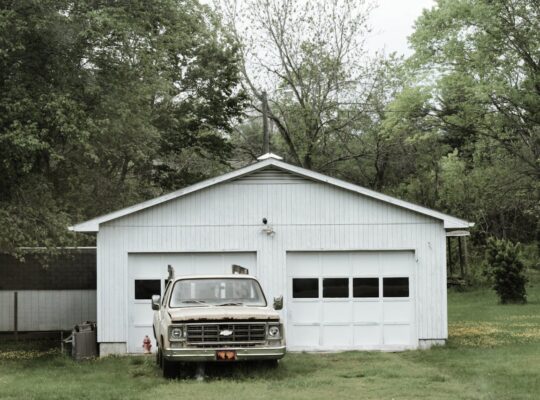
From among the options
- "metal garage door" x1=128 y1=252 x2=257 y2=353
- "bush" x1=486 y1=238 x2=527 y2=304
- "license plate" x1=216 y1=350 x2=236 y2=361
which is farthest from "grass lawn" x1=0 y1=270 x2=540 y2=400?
"bush" x1=486 y1=238 x2=527 y2=304

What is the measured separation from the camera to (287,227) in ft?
68.1

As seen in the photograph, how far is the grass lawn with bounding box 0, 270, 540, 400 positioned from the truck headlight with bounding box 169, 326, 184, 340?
75 centimetres

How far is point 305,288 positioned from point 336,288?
711mm

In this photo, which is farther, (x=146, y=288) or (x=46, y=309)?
(x=46, y=309)

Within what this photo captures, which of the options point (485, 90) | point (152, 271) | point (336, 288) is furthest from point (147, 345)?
point (485, 90)

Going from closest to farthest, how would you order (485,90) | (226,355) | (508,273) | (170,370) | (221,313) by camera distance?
(226,355), (221,313), (170,370), (508,273), (485,90)

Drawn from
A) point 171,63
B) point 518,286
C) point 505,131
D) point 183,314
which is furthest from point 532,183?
point 183,314

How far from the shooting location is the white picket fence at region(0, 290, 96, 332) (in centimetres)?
2445

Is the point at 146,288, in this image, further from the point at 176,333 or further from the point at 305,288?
the point at 176,333

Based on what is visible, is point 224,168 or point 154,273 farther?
point 224,168

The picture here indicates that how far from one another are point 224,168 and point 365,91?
8676mm

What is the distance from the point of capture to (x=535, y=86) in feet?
121

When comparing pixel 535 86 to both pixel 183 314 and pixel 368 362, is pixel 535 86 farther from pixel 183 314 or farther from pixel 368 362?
pixel 183 314

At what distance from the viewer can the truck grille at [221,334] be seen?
15047mm
